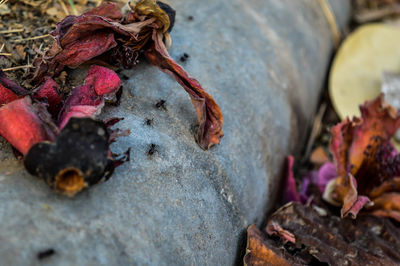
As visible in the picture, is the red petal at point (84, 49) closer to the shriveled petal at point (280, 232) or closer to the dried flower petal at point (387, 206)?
the shriveled petal at point (280, 232)

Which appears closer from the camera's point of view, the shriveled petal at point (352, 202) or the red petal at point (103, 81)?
the red petal at point (103, 81)

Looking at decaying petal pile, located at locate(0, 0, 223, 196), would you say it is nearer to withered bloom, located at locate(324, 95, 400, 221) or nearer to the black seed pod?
the black seed pod

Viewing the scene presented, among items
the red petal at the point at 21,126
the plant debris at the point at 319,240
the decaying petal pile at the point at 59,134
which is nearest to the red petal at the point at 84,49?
the decaying petal pile at the point at 59,134

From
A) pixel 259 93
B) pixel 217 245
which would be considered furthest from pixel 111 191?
pixel 259 93

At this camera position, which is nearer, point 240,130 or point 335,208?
point 240,130

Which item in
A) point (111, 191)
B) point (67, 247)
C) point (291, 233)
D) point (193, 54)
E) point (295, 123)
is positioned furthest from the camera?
point (295, 123)

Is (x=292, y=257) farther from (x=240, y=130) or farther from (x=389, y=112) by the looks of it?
(x=389, y=112)

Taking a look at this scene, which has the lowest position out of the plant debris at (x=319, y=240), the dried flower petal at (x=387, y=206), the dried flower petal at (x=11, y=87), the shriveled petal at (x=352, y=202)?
Result: the plant debris at (x=319, y=240)

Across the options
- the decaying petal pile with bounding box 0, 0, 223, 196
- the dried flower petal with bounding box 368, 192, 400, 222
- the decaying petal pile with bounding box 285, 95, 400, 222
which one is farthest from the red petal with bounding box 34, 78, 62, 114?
the dried flower petal with bounding box 368, 192, 400, 222
